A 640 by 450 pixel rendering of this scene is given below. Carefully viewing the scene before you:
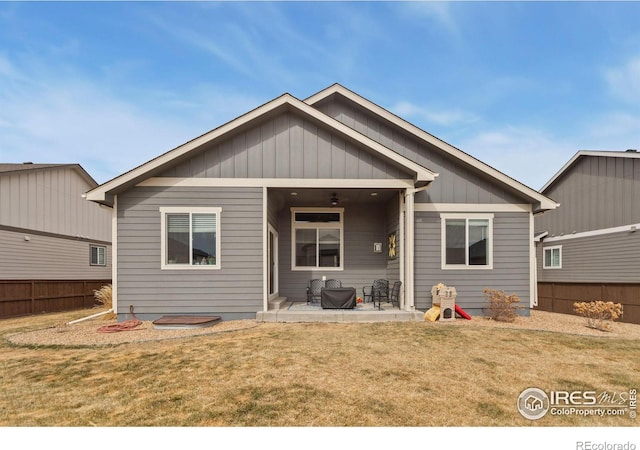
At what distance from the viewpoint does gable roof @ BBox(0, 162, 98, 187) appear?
13309 mm

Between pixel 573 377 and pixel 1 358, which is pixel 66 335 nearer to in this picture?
pixel 1 358

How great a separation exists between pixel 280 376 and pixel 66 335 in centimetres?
583

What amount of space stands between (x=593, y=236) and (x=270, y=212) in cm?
1236

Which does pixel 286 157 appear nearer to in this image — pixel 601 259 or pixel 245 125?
pixel 245 125

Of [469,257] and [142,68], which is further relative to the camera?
[142,68]

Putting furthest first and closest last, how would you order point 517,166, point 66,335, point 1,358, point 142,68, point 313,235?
point 517,166 → point 142,68 → point 313,235 → point 66,335 → point 1,358

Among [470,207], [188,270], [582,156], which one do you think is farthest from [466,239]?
[582,156]

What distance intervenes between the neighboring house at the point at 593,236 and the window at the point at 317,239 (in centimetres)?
850

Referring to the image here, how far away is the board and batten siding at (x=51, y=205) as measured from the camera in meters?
12.8

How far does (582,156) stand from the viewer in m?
14.1

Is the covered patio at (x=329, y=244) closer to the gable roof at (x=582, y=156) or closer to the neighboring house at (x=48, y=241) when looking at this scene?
the neighboring house at (x=48, y=241)

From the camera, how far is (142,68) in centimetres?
1302

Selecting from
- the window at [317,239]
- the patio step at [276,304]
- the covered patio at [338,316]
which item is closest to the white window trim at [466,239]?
the covered patio at [338,316]
